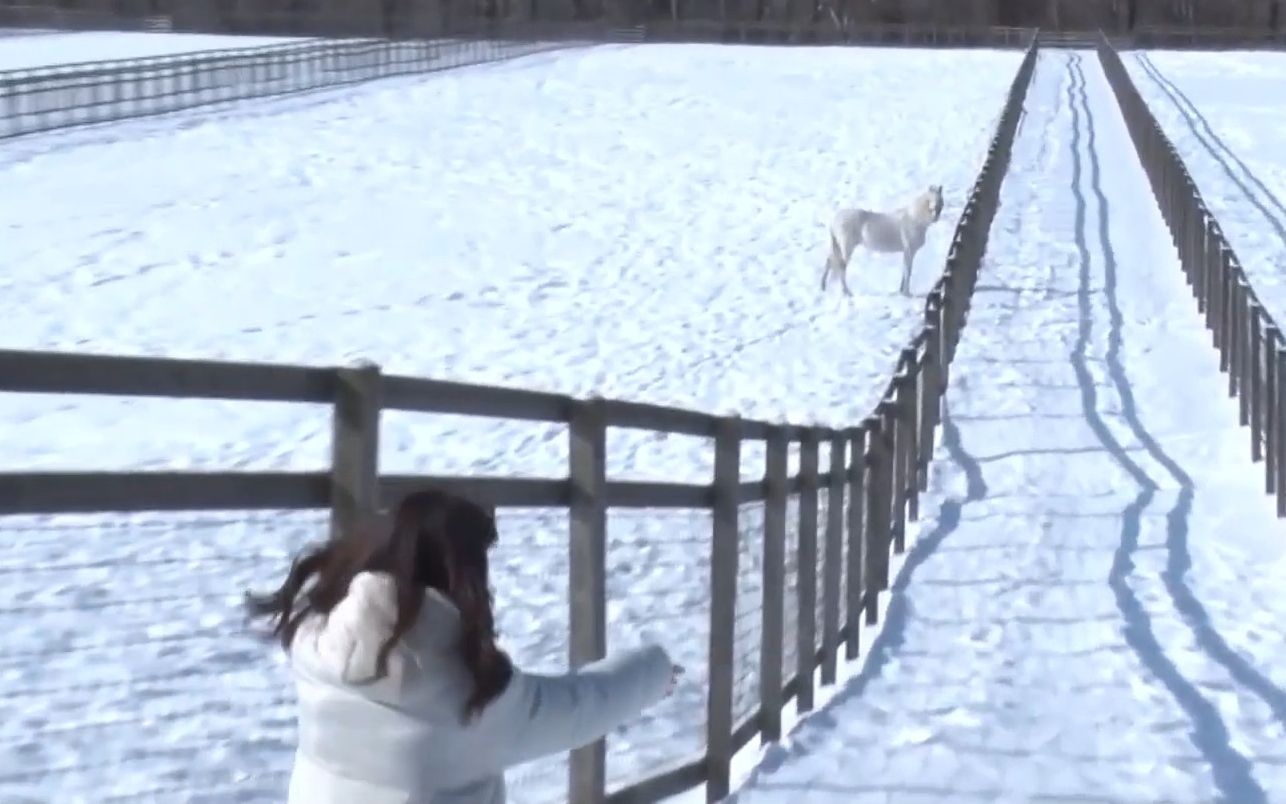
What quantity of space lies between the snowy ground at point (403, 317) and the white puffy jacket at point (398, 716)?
1049 millimetres

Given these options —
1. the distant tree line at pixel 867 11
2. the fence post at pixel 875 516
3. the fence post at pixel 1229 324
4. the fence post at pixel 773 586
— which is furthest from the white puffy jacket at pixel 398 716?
the distant tree line at pixel 867 11

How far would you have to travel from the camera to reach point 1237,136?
150 feet

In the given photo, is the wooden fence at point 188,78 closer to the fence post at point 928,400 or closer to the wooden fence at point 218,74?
the wooden fence at point 218,74

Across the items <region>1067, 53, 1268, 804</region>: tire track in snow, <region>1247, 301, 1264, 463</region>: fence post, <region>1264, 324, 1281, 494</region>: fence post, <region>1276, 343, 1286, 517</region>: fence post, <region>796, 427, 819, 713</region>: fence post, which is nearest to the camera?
<region>1067, 53, 1268, 804</region>: tire track in snow

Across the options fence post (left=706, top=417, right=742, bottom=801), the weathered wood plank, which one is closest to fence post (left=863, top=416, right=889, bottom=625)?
fence post (left=706, top=417, right=742, bottom=801)

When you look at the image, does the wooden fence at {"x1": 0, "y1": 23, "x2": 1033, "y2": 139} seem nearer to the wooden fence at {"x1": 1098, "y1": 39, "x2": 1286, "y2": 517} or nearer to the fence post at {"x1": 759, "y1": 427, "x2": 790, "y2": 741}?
the wooden fence at {"x1": 1098, "y1": 39, "x2": 1286, "y2": 517}

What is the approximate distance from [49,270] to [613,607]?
55.3 feet

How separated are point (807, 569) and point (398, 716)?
5542 mm

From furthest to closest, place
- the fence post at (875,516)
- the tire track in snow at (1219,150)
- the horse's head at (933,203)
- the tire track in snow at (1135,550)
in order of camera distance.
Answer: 1. the tire track in snow at (1219,150)
2. the horse's head at (933,203)
3. the fence post at (875,516)
4. the tire track in snow at (1135,550)

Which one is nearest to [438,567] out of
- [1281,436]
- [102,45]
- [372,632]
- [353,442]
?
[372,632]

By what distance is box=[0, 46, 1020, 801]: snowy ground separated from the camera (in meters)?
5.14

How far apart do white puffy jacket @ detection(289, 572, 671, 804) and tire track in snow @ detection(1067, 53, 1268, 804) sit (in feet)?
15.1

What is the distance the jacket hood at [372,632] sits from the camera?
3408 mm

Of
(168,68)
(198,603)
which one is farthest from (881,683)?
(168,68)
